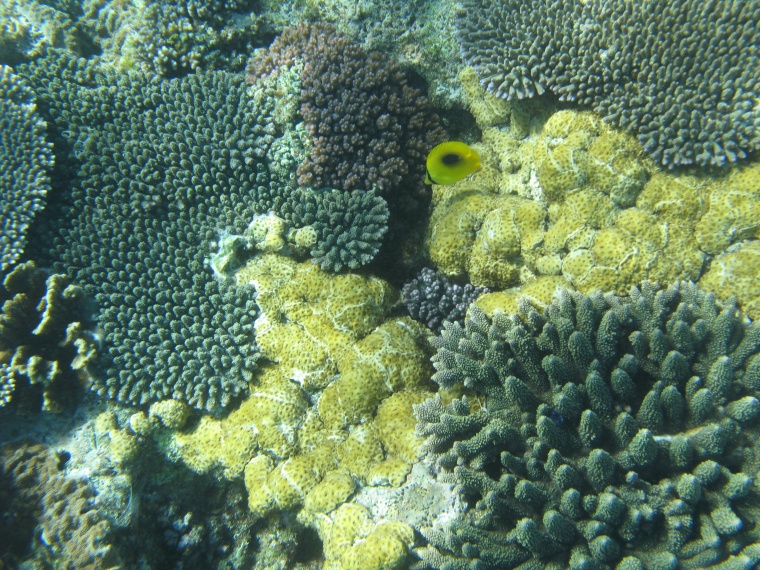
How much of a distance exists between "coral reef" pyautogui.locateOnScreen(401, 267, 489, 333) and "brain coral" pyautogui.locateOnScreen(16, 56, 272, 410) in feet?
5.54

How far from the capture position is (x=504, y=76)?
15.1 ft

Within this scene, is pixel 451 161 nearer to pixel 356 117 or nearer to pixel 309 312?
pixel 356 117

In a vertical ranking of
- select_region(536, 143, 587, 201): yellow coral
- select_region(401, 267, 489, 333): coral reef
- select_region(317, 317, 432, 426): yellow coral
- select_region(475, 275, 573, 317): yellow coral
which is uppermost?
select_region(536, 143, 587, 201): yellow coral

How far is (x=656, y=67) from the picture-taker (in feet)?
13.2

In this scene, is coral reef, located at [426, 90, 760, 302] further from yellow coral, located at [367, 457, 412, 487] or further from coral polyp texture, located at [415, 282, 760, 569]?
yellow coral, located at [367, 457, 412, 487]

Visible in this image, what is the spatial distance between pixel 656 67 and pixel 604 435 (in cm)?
326

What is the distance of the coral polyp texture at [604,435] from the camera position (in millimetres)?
2965

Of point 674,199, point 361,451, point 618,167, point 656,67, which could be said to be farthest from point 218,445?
point 656,67

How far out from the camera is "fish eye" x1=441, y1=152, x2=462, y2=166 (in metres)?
3.97

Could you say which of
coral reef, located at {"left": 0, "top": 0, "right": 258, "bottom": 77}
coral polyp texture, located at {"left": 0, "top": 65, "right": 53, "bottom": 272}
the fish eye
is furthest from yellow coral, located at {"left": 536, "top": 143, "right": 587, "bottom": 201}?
coral polyp texture, located at {"left": 0, "top": 65, "right": 53, "bottom": 272}

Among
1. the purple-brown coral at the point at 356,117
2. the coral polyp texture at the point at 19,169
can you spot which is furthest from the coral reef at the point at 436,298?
the coral polyp texture at the point at 19,169

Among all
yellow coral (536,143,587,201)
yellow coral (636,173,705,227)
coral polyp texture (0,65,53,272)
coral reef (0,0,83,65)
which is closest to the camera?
yellow coral (636,173,705,227)

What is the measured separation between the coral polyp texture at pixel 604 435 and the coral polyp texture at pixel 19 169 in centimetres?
431

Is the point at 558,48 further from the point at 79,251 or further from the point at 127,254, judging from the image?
the point at 79,251
